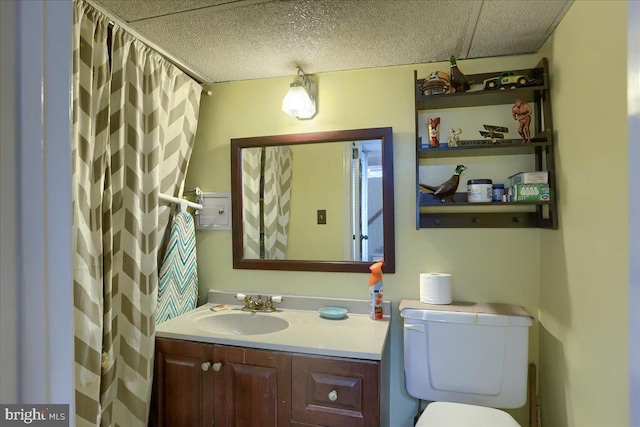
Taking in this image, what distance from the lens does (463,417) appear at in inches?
46.8

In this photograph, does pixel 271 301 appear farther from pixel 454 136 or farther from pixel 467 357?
pixel 454 136

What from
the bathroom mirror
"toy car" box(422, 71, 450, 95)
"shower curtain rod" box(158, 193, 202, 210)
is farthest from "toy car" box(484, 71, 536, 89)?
"shower curtain rod" box(158, 193, 202, 210)

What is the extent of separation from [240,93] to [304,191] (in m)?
0.67

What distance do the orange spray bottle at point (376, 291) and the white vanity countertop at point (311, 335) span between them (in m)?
0.04

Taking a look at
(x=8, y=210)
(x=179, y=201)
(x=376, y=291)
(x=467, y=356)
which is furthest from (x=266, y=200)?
(x=8, y=210)

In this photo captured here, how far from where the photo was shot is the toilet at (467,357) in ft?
4.22

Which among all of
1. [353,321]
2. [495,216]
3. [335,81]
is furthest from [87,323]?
[495,216]

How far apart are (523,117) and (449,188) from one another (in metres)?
0.43

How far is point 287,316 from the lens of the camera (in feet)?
5.17

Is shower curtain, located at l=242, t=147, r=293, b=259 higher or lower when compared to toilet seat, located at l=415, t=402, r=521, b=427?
higher

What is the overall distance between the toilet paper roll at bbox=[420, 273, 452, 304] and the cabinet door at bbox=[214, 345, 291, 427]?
0.68m

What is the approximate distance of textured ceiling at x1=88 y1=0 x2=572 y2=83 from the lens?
45.2 inches

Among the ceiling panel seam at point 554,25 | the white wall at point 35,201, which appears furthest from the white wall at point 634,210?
the white wall at point 35,201

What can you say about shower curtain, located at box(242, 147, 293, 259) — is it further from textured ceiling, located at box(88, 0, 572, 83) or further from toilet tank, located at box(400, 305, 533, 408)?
toilet tank, located at box(400, 305, 533, 408)
